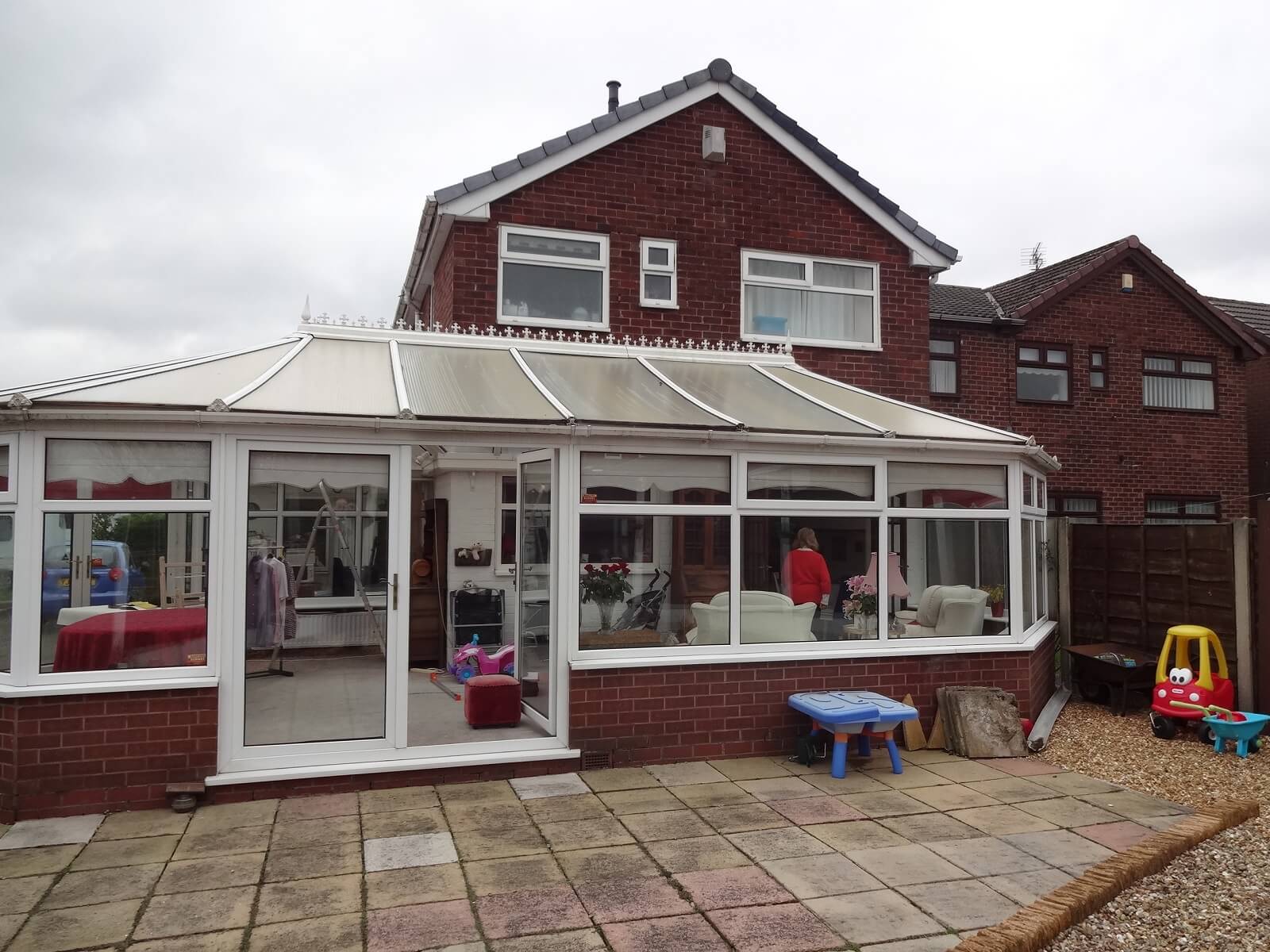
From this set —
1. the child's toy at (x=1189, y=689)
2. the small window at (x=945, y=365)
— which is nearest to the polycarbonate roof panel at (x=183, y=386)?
the child's toy at (x=1189, y=689)

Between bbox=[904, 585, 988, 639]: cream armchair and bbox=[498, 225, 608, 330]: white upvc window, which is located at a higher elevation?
bbox=[498, 225, 608, 330]: white upvc window

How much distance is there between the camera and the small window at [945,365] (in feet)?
49.6

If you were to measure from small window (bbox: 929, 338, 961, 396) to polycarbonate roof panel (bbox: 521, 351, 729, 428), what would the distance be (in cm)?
814

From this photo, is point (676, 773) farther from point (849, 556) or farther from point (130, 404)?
point (130, 404)

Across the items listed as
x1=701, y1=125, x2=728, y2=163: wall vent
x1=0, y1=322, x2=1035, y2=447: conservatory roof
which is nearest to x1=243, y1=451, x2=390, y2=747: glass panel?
x1=0, y1=322, x2=1035, y2=447: conservatory roof

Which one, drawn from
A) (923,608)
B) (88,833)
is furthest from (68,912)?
(923,608)

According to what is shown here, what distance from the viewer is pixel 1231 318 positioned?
16.5m

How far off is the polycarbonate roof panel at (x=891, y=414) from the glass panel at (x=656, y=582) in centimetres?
172

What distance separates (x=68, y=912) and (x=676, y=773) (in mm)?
3550

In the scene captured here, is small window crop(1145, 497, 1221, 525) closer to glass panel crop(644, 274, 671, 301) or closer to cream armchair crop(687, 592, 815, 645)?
glass panel crop(644, 274, 671, 301)

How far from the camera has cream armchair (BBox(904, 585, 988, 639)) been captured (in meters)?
7.48

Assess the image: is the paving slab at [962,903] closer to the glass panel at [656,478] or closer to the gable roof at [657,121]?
the glass panel at [656,478]

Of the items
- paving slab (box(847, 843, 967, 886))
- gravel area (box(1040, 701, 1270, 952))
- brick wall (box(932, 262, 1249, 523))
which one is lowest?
gravel area (box(1040, 701, 1270, 952))

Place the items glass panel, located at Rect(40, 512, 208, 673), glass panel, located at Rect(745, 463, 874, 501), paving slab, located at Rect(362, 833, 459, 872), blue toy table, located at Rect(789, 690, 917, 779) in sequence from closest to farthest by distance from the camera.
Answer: paving slab, located at Rect(362, 833, 459, 872), glass panel, located at Rect(40, 512, 208, 673), blue toy table, located at Rect(789, 690, 917, 779), glass panel, located at Rect(745, 463, 874, 501)
